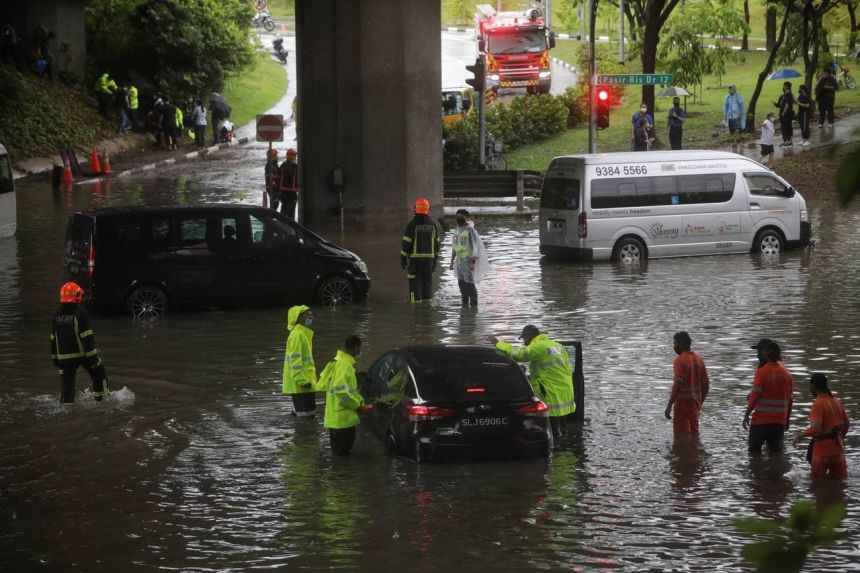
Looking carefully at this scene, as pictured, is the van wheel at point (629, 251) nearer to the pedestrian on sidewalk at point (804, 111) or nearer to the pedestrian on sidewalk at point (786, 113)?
the pedestrian on sidewalk at point (786, 113)

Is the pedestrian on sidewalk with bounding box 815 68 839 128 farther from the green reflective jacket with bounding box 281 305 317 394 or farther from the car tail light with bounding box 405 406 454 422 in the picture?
the car tail light with bounding box 405 406 454 422

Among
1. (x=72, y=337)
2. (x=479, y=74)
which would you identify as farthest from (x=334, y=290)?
(x=479, y=74)

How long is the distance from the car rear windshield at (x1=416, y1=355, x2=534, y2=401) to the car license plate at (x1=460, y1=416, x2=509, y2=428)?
18 centimetres

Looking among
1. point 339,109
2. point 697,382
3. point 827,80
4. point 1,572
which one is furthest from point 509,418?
point 827,80

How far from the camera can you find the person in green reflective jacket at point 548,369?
12.9 meters

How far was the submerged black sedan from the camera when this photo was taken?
12047 mm

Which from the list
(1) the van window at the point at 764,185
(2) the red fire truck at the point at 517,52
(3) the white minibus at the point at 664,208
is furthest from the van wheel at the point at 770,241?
(2) the red fire truck at the point at 517,52

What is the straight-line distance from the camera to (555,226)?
26797 millimetres

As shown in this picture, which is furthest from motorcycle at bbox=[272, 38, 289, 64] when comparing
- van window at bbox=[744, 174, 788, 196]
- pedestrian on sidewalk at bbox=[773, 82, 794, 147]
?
van window at bbox=[744, 174, 788, 196]

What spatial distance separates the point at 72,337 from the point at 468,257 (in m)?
7.88

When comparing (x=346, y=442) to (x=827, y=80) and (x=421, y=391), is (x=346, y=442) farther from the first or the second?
(x=827, y=80)

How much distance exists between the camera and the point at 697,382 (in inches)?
508

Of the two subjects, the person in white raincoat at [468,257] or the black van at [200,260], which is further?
the person in white raincoat at [468,257]

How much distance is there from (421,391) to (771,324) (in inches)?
342
